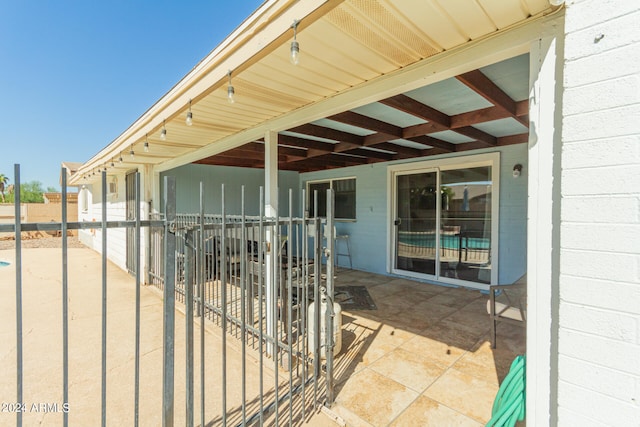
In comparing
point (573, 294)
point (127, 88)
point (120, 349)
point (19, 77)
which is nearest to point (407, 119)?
point (573, 294)

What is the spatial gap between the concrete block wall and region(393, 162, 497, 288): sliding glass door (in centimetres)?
383

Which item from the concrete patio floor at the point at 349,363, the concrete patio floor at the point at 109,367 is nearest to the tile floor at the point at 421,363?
the concrete patio floor at the point at 349,363

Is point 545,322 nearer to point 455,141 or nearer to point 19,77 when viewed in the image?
point 455,141

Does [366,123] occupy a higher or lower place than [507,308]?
higher

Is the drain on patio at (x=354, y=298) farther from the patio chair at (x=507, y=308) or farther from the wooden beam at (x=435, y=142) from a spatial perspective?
the wooden beam at (x=435, y=142)

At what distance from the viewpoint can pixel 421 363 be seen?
103 inches

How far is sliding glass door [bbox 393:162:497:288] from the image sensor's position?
484 centimetres

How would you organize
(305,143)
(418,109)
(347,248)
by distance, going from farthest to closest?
(347,248) → (305,143) → (418,109)

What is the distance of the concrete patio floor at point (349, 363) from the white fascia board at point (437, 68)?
2216 millimetres

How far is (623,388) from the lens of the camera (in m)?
1.10

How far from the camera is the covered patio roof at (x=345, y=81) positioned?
4.46 feet

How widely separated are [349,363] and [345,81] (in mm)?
2383

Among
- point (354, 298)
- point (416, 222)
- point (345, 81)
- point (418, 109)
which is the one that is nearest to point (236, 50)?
point (345, 81)

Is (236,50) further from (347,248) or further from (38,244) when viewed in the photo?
(38,244)
